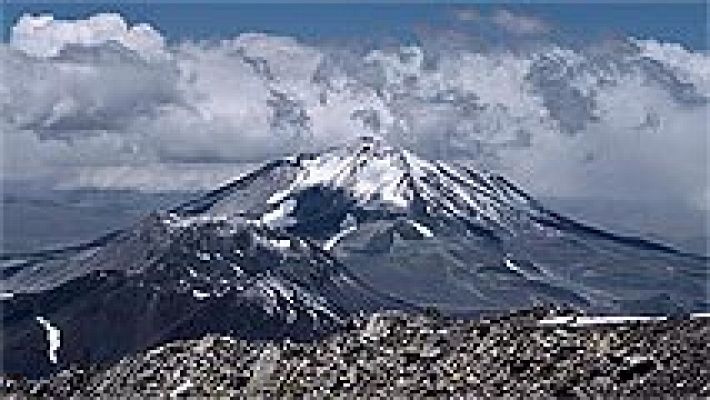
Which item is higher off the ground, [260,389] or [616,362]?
[616,362]

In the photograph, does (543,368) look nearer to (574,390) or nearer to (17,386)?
(574,390)

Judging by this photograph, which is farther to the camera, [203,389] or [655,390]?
[203,389]

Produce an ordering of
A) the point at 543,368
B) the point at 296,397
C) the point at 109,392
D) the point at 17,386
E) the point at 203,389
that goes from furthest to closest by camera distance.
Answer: the point at 17,386 → the point at 109,392 → the point at 203,389 → the point at 296,397 → the point at 543,368

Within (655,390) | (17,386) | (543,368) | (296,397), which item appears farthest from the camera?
(17,386)

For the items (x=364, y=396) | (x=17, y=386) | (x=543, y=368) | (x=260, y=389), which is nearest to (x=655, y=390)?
(x=543, y=368)

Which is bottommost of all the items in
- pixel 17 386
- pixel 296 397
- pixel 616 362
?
pixel 17 386

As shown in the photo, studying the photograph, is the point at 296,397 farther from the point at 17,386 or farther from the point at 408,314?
the point at 17,386
